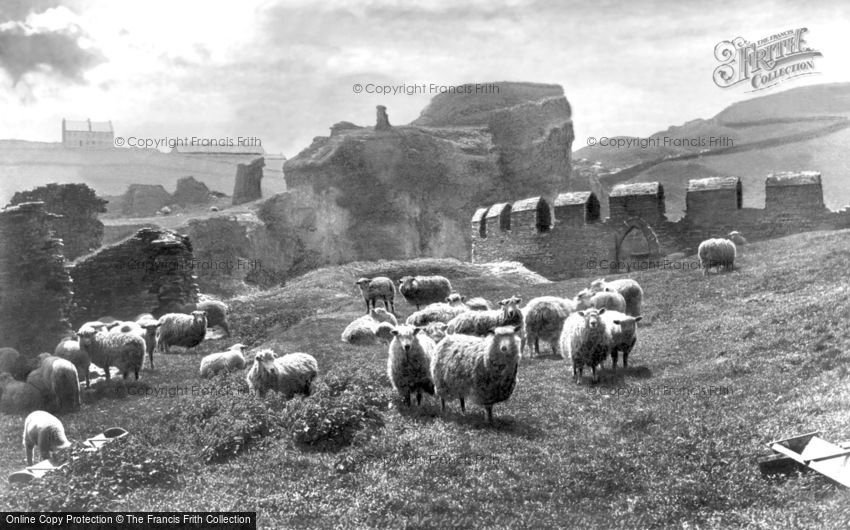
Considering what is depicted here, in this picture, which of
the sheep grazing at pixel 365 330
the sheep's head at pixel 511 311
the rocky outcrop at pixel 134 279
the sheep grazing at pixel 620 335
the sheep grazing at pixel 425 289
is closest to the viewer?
the sheep grazing at pixel 620 335

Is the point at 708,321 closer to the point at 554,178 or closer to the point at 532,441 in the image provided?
the point at 532,441

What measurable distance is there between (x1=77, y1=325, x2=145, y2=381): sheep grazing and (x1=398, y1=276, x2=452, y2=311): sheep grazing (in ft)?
35.3

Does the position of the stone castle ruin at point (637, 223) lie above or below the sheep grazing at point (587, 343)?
above

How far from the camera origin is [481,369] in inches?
519

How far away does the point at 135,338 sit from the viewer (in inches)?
814

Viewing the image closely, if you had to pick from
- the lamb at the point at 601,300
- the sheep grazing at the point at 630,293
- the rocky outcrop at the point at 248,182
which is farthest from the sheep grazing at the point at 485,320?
the rocky outcrop at the point at 248,182

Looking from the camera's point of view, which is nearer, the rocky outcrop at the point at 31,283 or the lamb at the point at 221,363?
the lamb at the point at 221,363

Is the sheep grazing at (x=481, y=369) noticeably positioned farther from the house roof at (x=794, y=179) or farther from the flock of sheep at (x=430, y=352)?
the house roof at (x=794, y=179)

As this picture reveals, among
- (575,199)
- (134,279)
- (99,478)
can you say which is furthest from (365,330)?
(575,199)

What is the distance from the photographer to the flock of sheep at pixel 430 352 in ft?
44.3

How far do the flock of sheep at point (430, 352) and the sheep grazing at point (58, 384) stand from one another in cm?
2

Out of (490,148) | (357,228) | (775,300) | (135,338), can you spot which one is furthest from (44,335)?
(490,148)

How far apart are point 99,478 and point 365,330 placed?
13.0m

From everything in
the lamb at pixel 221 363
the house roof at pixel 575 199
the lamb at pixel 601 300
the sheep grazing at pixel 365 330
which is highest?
the house roof at pixel 575 199
